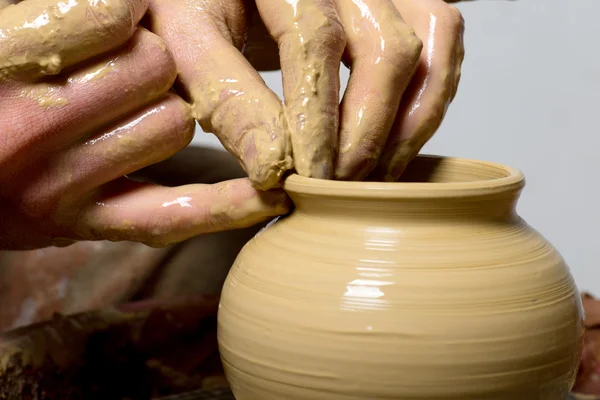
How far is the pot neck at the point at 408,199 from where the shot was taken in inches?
37.0

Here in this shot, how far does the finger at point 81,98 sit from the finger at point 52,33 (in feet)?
0.10

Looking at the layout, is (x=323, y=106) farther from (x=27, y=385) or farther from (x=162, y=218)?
(x=27, y=385)

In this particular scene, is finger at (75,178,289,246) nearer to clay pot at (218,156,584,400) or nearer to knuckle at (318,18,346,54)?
clay pot at (218,156,584,400)

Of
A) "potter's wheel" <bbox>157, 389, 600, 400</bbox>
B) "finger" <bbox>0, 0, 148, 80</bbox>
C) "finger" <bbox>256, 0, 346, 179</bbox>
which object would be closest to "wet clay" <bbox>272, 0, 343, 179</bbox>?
"finger" <bbox>256, 0, 346, 179</bbox>

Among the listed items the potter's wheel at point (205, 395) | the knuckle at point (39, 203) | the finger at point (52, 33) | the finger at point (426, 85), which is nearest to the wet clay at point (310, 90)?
the finger at point (426, 85)

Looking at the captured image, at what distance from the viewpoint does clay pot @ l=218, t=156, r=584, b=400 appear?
35.2 inches

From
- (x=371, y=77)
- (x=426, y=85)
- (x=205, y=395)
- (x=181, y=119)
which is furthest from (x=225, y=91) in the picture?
(x=205, y=395)

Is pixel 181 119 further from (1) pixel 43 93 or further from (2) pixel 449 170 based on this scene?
(2) pixel 449 170

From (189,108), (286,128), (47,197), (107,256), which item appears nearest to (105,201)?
(47,197)

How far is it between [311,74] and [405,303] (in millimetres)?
349

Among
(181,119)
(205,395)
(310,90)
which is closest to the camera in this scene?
→ (310,90)

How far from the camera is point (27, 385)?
4.29 ft

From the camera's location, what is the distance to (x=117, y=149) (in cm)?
116

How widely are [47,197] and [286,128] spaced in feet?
1.25
